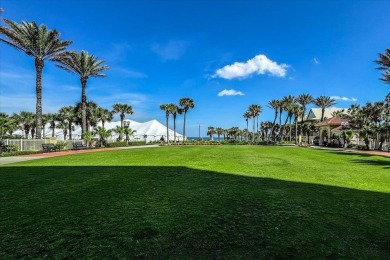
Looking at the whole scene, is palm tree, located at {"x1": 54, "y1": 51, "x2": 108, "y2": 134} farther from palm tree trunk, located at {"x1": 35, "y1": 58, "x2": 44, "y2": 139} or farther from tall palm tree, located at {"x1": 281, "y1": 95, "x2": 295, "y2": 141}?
tall palm tree, located at {"x1": 281, "y1": 95, "x2": 295, "y2": 141}

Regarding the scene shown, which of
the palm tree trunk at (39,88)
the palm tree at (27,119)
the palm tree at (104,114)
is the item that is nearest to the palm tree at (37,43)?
the palm tree trunk at (39,88)

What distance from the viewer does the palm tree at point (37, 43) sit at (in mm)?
29978

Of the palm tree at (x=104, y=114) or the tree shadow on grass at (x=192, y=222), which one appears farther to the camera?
the palm tree at (x=104, y=114)

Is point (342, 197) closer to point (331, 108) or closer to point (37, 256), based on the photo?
point (37, 256)

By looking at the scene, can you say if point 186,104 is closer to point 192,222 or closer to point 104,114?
point 104,114

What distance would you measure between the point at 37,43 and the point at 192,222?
1369 inches

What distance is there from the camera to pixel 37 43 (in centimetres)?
3166

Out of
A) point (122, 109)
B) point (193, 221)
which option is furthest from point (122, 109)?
point (193, 221)

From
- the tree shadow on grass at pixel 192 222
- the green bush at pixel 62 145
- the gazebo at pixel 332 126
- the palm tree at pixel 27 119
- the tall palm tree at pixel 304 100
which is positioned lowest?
the tree shadow on grass at pixel 192 222

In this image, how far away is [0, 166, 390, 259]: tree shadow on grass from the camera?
3.80 metres

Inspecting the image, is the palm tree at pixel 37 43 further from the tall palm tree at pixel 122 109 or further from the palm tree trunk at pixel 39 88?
the tall palm tree at pixel 122 109

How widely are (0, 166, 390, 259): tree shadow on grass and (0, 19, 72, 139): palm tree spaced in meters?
28.0

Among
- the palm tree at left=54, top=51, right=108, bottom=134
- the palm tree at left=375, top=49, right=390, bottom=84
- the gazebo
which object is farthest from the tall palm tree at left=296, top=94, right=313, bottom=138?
the palm tree at left=54, top=51, right=108, bottom=134

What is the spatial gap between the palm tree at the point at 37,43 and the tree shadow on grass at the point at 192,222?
28.0 metres
